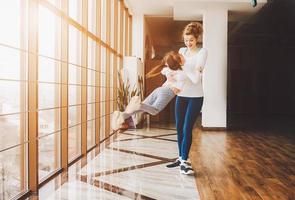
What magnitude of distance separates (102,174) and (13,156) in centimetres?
90

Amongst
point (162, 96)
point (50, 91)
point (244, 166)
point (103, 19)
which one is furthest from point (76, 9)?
point (244, 166)

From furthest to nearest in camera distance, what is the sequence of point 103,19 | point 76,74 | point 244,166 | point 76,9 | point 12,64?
point 103,19 → point 76,74 → point 76,9 → point 244,166 → point 12,64

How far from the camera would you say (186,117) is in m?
3.05

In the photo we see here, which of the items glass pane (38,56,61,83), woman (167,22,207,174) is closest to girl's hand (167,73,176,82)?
woman (167,22,207,174)

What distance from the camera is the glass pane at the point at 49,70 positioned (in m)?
2.84

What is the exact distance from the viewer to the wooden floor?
2.59 meters

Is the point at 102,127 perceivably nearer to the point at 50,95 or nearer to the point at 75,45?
the point at 75,45

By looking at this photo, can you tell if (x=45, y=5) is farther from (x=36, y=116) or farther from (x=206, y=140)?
(x=206, y=140)

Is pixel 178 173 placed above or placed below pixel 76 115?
below

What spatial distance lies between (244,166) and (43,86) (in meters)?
2.18

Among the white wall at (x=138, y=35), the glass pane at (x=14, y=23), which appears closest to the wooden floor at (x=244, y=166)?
the glass pane at (x=14, y=23)

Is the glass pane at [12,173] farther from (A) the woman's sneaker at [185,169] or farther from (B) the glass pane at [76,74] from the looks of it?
(B) the glass pane at [76,74]

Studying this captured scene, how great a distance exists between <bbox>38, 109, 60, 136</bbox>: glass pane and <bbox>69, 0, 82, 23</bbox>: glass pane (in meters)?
1.10

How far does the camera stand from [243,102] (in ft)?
35.4
